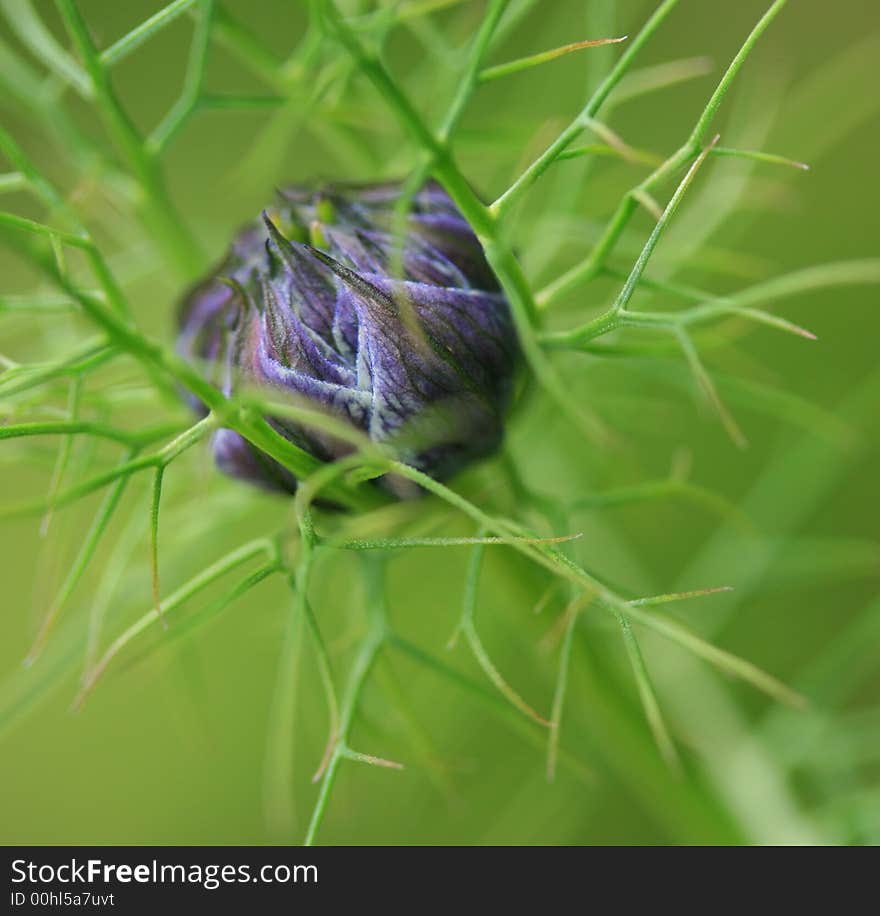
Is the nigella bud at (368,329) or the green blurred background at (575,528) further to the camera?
the green blurred background at (575,528)

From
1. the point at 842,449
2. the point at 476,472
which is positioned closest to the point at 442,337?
the point at 476,472

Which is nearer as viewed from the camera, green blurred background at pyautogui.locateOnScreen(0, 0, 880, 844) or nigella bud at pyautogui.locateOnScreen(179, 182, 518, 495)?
nigella bud at pyautogui.locateOnScreen(179, 182, 518, 495)

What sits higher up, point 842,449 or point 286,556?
point 842,449

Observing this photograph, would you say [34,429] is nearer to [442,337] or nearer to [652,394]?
[442,337]

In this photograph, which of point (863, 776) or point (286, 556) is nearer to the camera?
point (286, 556)
